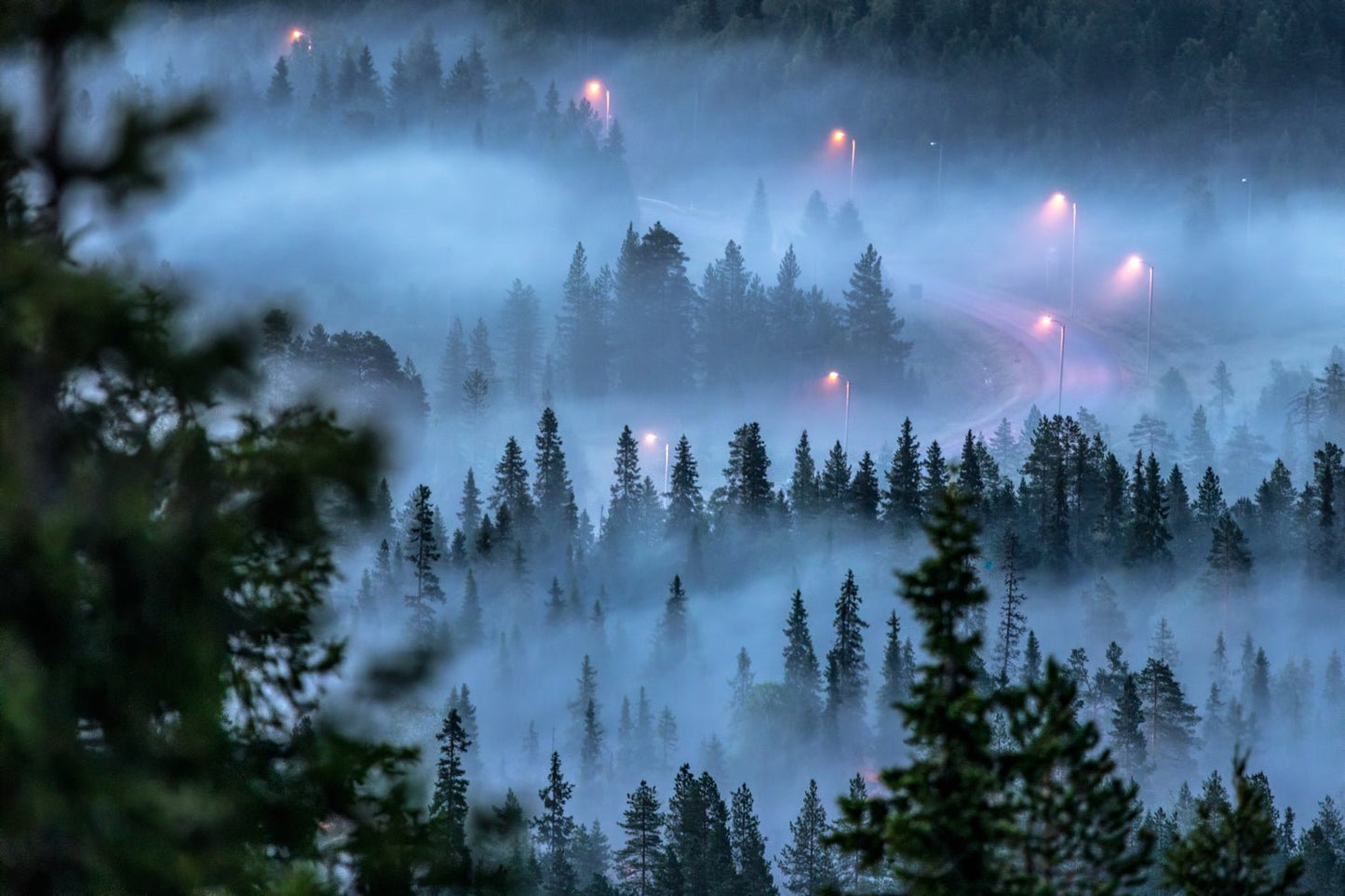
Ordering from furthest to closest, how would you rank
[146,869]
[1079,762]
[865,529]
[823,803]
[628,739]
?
[865,529] < [628,739] < [823,803] < [1079,762] < [146,869]

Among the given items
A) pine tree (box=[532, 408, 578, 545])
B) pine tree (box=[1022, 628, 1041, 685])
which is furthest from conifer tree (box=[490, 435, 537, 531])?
pine tree (box=[1022, 628, 1041, 685])

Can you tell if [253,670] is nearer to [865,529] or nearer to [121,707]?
[121,707]

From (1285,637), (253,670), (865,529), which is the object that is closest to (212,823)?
(253,670)

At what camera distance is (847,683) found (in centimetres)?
16012

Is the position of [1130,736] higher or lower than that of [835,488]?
lower

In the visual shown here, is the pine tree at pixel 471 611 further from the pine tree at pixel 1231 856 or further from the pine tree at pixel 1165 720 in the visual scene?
the pine tree at pixel 1231 856

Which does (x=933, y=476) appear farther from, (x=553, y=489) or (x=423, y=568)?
(x=423, y=568)

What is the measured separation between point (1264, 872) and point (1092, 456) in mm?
170954

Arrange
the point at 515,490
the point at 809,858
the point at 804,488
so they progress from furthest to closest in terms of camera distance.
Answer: the point at 804,488
the point at 515,490
the point at 809,858

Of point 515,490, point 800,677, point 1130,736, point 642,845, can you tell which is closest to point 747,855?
point 642,845

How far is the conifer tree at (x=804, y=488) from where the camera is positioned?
191 metres

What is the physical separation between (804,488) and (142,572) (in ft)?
595

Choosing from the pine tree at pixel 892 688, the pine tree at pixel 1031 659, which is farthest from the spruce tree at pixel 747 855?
the pine tree at pixel 1031 659

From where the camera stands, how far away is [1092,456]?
191m
